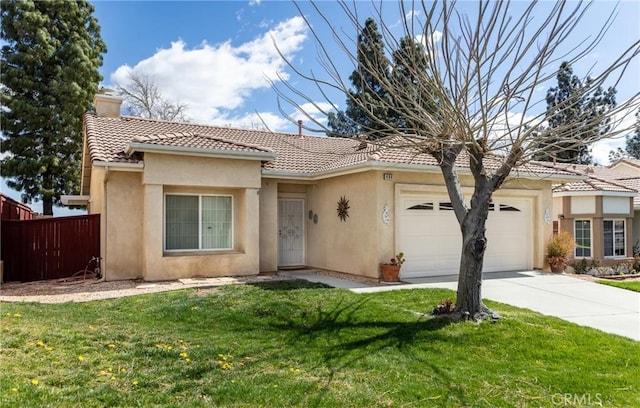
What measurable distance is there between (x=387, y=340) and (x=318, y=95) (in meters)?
4.12

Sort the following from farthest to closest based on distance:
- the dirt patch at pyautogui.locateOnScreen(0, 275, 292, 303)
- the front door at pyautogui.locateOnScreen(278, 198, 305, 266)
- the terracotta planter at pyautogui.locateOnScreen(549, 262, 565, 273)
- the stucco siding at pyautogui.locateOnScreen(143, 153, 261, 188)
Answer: the front door at pyautogui.locateOnScreen(278, 198, 305, 266) → the terracotta planter at pyautogui.locateOnScreen(549, 262, 565, 273) → the stucco siding at pyautogui.locateOnScreen(143, 153, 261, 188) → the dirt patch at pyautogui.locateOnScreen(0, 275, 292, 303)

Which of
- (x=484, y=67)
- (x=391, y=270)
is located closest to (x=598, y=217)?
(x=391, y=270)

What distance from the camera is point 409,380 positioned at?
546 cm

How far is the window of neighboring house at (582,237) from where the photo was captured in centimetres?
1895

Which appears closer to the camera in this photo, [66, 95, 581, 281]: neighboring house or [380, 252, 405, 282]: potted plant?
[380, 252, 405, 282]: potted plant

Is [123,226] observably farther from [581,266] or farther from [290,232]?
[581,266]

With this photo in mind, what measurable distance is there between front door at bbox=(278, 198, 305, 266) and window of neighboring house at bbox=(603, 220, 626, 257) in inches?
515

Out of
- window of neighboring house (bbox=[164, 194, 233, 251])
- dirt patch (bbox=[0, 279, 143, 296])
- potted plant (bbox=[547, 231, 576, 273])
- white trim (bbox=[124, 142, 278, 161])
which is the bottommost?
dirt patch (bbox=[0, 279, 143, 296])

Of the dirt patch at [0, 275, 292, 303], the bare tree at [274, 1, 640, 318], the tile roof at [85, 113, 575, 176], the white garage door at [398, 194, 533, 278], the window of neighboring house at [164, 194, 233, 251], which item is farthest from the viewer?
the white garage door at [398, 194, 533, 278]

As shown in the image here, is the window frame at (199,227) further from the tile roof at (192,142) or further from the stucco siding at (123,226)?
the tile roof at (192,142)

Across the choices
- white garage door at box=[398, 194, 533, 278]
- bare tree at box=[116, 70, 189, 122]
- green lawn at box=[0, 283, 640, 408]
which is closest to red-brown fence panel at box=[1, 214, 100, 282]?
green lawn at box=[0, 283, 640, 408]

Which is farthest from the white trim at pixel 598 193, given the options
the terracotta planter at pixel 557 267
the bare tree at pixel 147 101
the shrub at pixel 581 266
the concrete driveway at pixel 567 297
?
the bare tree at pixel 147 101

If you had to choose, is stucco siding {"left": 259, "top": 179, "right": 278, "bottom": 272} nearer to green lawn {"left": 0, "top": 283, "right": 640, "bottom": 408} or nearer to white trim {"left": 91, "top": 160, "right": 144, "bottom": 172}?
white trim {"left": 91, "top": 160, "right": 144, "bottom": 172}

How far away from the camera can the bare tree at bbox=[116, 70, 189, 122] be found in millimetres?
34781
